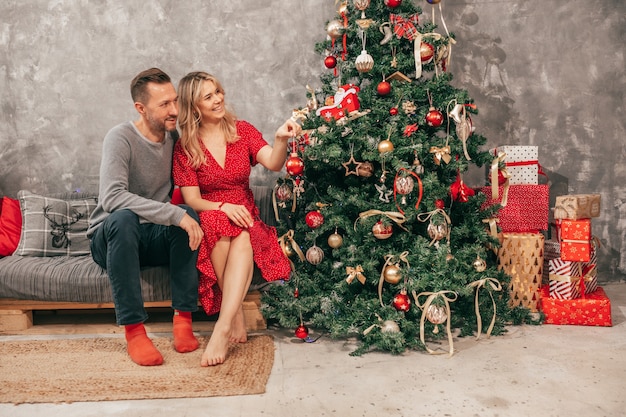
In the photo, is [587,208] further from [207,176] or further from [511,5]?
[207,176]

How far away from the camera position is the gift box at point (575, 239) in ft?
8.66

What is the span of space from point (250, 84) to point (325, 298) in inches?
62.5

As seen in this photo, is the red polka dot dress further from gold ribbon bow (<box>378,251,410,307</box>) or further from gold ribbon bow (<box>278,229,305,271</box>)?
gold ribbon bow (<box>378,251,410,307</box>)

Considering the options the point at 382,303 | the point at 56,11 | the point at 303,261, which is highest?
the point at 56,11

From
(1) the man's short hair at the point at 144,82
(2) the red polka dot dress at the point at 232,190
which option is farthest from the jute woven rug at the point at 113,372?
(1) the man's short hair at the point at 144,82

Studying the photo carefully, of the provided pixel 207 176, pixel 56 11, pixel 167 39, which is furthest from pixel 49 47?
pixel 207 176

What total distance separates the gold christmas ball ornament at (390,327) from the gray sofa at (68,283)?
2.21 ft

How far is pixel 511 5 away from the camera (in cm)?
335

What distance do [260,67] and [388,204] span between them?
1451mm

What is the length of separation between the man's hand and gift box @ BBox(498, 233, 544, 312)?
1.59 m

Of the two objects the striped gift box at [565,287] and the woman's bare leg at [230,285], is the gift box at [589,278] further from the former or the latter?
the woman's bare leg at [230,285]

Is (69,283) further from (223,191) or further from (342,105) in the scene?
(342,105)

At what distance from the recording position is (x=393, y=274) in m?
2.33

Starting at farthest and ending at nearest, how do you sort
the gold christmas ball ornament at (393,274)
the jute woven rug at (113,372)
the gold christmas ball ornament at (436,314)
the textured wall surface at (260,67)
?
1. the textured wall surface at (260,67)
2. the gold christmas ball ornament at (393,274)
3. the gold christmas ball ornament at (436,314)
4. the jute woven rug at (113,372)
